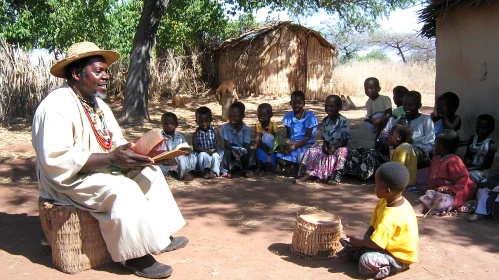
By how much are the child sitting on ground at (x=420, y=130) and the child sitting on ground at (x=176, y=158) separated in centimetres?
285

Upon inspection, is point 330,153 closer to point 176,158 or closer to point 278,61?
point 176,158

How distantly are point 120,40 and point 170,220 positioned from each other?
14.0 meters

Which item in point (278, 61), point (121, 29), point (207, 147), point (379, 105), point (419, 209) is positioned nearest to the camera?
point (419, 209)

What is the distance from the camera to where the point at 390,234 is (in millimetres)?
3398

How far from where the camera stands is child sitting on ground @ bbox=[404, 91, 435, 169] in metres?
6.02

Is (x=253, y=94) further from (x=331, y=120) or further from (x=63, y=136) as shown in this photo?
(x=63, y=136)

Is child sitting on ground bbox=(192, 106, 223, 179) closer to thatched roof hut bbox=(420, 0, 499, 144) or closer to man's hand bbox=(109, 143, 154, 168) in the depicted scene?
man's hand bbox=(109, 143, 154, 168)

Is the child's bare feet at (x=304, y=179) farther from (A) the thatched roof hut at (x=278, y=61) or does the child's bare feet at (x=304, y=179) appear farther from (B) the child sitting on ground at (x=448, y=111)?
(A) the thatched roof hut at (x=278, y=61)

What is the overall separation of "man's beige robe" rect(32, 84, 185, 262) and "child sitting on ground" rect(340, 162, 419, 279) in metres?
1.46

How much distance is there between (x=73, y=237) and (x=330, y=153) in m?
3.64

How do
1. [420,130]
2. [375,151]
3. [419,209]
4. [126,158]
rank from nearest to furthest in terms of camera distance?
[126,158] → [419,209] → [420,130] → [375,151]

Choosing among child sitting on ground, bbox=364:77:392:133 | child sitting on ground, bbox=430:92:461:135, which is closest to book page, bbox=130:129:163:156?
child sitting on ground, bbox=430:92:461:135

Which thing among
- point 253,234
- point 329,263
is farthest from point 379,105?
point 329,263

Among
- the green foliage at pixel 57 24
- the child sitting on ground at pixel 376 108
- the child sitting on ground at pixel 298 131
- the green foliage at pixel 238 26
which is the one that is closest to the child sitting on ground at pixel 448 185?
the child sitting on ground at pixel 298 131
